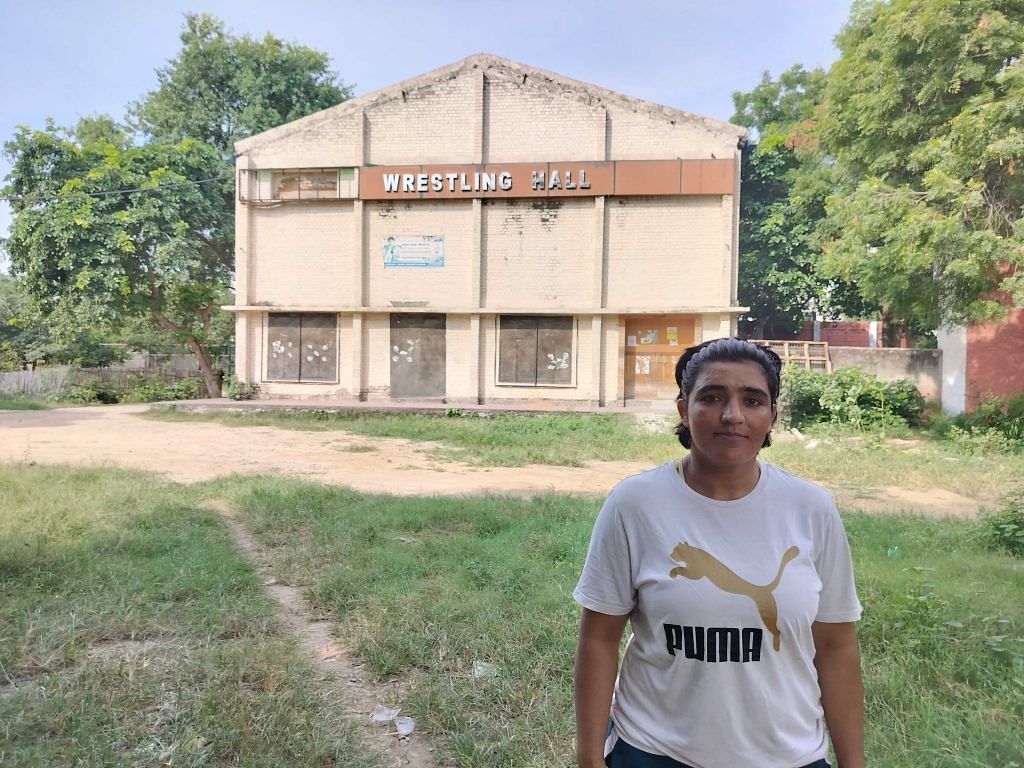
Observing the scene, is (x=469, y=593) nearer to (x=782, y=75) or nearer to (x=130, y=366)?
(x=130, y=366)

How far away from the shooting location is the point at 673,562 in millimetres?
1598

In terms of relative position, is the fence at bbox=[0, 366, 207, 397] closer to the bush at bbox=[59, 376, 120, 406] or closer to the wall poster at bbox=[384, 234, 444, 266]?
the bush at bbox=[59, 376, 120, 406]

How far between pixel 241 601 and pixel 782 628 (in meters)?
3.92

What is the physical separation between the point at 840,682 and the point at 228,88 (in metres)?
30.3

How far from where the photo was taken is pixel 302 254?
18.7 metres

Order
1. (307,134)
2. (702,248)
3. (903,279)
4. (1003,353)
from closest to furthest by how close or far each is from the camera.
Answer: (903,279) → (1003,353) → (702,248) → (307,134)

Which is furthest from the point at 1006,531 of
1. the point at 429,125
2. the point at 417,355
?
the point at 429,125

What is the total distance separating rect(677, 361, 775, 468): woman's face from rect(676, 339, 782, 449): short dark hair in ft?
0.06

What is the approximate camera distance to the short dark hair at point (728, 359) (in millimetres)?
1754

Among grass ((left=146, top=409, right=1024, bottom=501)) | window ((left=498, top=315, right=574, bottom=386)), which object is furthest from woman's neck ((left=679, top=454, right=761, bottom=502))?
window ((left=498, top=315, right=574, bottom=386))

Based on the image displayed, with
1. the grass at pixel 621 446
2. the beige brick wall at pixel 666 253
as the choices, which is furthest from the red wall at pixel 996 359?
the beige brick wall at pixel 666 253

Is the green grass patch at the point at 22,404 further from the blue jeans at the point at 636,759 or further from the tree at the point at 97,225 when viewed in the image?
the blue jeans at the point at 636,759

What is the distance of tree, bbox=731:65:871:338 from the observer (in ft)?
78.3

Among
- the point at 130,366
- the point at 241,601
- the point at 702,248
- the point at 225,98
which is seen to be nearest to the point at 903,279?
the point at 702,248
